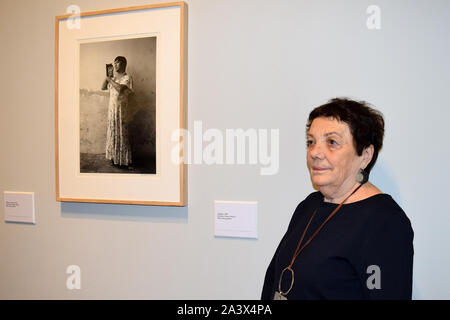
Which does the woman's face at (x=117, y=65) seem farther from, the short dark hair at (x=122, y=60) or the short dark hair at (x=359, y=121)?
the short dark hair at (x=359, y=121)

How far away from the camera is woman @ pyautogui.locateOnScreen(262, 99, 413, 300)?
91 centimetres

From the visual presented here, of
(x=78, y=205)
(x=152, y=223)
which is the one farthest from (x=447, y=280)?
(x=78, y=205)

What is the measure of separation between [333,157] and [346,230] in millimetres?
207

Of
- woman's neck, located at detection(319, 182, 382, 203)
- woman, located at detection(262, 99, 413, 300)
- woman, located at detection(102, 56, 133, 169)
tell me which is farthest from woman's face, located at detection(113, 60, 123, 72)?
woman's neck, located at detection(319, 182, 382, 203)

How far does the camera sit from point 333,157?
100cm

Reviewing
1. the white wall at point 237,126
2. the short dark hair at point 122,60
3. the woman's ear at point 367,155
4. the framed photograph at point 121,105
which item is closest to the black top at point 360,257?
the woman's ear at point 367,155

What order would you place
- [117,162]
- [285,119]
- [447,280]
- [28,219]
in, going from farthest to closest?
[28,219] < [117,162] < [285,119] < [447,280]

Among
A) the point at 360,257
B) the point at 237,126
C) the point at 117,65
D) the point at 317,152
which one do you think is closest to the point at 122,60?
the point at 117,65

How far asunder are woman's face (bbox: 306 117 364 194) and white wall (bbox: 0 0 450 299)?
0.24 metres

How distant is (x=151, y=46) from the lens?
1.39 metres

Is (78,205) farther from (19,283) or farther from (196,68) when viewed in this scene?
(196,68)

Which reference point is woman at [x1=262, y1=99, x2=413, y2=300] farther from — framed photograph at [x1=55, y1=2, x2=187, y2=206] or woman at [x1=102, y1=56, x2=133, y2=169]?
woman at [x1=102, y1=56, x2=133, y2=169]

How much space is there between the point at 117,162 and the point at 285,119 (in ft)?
2.31

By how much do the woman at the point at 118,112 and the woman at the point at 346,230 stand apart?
29.3 inches
